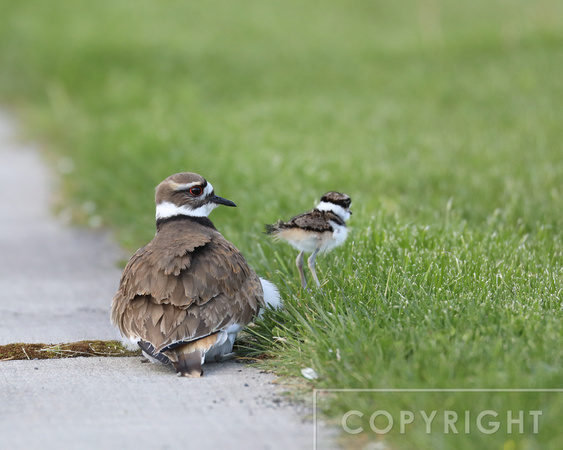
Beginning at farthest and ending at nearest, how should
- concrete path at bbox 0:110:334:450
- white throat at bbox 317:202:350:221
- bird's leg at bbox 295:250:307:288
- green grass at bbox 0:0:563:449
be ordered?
bird's leg at bbox 295:250:307:288 → white throat at bbox 317:202:350:221 → green grass at bbox 0:0:563:449 → concrete path at bbox 0:110:334:450

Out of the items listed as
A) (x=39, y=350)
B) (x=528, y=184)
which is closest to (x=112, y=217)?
(x=39, y=350)

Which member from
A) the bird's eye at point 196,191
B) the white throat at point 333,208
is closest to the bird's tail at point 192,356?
the white throat at point 333,208

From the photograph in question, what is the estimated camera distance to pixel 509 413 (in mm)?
4035

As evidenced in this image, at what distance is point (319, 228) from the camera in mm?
6055

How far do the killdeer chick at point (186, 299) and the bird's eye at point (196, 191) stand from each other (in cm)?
35

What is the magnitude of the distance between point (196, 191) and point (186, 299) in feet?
4.28

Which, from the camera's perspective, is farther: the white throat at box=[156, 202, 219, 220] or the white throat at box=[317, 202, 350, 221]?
the white throat at box=[156, 202, 219, 220]

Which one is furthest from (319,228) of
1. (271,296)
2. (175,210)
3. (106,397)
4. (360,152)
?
(360,152)

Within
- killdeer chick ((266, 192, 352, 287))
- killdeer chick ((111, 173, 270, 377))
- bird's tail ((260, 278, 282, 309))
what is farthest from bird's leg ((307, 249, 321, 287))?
killdeer chick ((111, 173, 270, 377))

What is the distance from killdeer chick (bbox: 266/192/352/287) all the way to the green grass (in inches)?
12.7

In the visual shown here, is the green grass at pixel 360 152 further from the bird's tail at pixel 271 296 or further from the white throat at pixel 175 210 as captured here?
the white throat at pixel 175 210

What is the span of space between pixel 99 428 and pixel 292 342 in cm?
149

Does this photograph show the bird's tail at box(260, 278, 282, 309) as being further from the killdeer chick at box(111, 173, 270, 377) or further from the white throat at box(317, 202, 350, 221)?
the white throat at box(317, 202, 350, 221)

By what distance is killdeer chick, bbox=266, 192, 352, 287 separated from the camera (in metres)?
6.07
